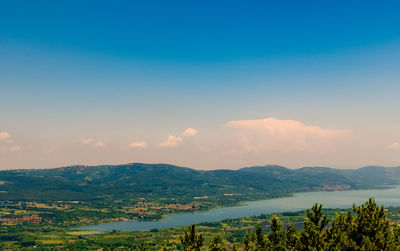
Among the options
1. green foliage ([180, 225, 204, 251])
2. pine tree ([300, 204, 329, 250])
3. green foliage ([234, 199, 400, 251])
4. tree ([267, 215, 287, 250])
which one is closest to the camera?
green foliage ([234, 199, 400, 251])

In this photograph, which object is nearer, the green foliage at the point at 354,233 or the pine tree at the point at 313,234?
the green foliage at the point at 354,233

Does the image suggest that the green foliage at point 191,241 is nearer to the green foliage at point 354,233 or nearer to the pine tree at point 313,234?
the green foliage at point 354,233

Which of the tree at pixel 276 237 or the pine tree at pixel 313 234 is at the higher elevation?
the pine tree at pixel 313 234

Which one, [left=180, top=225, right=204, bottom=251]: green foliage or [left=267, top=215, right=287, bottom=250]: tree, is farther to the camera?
[left=267, top=215, right=287, bottom=250]: tree

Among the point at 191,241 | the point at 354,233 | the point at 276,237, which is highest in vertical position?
the point at 354,233

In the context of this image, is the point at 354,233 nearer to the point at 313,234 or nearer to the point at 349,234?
the point at 349,234

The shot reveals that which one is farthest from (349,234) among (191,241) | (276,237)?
(191,241)

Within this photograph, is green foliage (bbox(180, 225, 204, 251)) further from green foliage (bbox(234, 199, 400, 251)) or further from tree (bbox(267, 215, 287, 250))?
tree (bbox(267, 215, 287, 250))

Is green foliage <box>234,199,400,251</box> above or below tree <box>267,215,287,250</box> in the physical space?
above

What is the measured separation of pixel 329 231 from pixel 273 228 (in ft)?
74.2

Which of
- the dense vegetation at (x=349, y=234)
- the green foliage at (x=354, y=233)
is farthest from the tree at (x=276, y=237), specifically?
the green foliage at (x=354, y=233)

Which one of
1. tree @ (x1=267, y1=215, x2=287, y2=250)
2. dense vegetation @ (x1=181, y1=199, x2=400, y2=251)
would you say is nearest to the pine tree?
dense vegetation @ (x1=181, y1=199, x2=400, y2=251)

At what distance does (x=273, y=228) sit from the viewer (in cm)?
7288

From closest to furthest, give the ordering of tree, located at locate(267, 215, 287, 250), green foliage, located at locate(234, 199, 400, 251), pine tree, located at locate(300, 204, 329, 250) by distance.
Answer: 1. green foliage, located at locate(234, 199, 400, 251)
2. pine tree, located at locate(300, 204, 329, 250)
3. tree, located at locate(267, 215, 287, 250)
